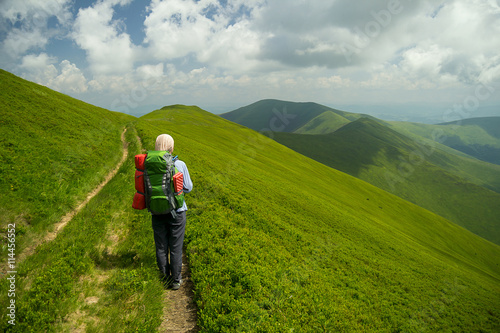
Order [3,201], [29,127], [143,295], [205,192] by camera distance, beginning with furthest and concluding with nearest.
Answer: [29,127] → [205,192] → [3,201] → [143,295]

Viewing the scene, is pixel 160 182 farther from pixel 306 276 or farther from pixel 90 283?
pixel 306 276

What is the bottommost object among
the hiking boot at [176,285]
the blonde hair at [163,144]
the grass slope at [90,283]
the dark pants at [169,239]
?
the hiking boot at [176,285]

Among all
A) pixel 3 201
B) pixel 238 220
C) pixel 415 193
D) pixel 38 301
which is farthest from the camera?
pixel 415 193

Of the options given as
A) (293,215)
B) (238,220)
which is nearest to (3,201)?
(238,220)

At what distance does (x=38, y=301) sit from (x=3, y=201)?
7763 mm

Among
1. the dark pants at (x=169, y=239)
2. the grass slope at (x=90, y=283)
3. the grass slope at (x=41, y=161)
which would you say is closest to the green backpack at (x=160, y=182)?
the dark pants at (x=169, y=239)

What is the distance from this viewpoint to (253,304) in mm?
7840

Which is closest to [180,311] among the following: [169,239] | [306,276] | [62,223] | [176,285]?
[176,285]

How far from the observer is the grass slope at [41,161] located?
10500 millimetres

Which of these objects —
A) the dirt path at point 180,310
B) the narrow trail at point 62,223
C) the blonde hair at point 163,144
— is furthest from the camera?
the narrow trail at point 62,223

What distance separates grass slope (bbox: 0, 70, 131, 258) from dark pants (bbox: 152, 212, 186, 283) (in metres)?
5.62

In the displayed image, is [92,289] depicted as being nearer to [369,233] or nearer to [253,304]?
[253,304]

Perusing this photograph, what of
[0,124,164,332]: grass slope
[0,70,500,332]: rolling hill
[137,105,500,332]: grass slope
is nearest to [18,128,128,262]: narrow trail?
[0,124,164,332]: grass slope

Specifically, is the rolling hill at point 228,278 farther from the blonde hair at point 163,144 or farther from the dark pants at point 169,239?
the blonde hair at point 163,144
